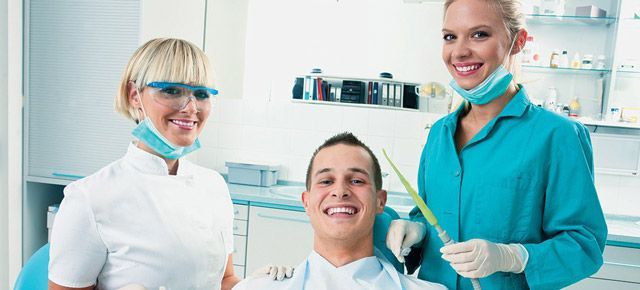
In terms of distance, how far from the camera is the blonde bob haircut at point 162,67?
147cm

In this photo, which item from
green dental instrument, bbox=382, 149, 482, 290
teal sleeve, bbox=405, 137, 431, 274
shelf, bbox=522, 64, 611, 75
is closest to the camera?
green dental instrument, bbox=382, 149, 482, 290

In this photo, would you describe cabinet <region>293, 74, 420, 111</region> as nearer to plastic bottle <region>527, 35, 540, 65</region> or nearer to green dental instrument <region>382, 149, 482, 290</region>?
plastic bottle <region>527, 35, 540, 65</region>

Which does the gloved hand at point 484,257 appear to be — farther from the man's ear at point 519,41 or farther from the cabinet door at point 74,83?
the cabinet door at point 74,83

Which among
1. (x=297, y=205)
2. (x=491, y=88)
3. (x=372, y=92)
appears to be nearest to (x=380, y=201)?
(x=491, y=88)

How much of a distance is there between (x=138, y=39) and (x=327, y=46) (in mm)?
1185

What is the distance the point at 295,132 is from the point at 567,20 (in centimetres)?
180

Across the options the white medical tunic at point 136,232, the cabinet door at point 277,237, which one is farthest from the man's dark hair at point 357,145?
the cabinet door at point 277,237

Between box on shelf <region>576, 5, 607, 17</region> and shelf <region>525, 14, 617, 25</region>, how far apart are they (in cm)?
2

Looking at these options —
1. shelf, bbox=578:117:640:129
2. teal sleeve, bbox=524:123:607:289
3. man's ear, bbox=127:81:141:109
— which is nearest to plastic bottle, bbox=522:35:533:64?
shelf, bbox=578:117:640:129

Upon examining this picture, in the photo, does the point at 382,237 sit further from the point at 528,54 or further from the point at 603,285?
the point at 528,54

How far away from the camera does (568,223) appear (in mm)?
1325

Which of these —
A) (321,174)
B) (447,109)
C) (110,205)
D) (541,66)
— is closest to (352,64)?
(447,109)

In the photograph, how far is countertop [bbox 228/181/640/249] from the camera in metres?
2.62

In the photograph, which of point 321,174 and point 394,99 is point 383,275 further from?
point 394,99
